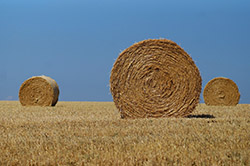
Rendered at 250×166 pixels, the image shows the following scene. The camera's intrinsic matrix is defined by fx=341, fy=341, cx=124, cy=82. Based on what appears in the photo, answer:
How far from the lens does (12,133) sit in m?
5.71

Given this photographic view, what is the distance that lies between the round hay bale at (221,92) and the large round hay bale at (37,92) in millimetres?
7009

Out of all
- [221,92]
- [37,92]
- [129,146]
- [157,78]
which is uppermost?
[157,78]

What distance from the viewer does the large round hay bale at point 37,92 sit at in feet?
48.1

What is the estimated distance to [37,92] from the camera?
1470 cm

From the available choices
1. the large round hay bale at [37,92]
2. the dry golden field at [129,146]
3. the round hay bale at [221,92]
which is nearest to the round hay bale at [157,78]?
the dry golden field at [129,146]

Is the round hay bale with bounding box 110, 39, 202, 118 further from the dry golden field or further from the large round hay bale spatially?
the large round hay bale

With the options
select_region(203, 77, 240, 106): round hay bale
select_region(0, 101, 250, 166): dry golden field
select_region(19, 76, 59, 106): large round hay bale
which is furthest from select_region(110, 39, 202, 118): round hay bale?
select_region(203, 77, 240, 106): round hay bale

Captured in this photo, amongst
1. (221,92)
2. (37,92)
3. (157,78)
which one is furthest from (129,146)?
(221,92)

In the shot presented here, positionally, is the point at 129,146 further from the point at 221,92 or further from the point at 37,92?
the point at 221,92

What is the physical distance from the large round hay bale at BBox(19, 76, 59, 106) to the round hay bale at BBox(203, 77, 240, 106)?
7009 millimetres

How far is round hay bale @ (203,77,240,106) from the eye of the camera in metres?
15.3

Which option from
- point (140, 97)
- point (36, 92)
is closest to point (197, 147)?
point (140, 97)

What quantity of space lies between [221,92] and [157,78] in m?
7.98

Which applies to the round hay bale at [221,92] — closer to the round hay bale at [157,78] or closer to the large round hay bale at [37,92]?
the large round hay bale at [37,92]
